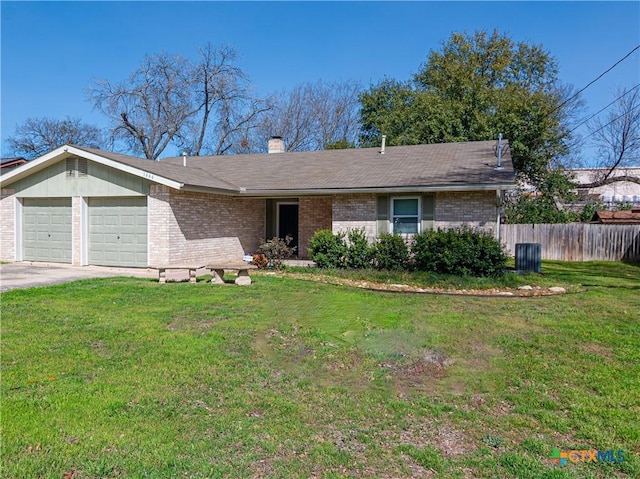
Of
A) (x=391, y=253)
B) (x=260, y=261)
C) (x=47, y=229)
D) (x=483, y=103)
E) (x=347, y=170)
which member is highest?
(x=483, y=103)

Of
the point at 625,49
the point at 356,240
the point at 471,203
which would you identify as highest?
the point at 625,49

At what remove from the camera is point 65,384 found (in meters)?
4.25

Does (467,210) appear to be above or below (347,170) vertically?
below

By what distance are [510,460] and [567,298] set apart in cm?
745

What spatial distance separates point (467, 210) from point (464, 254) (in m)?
2.09

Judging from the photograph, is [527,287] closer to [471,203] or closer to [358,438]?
[471,203]

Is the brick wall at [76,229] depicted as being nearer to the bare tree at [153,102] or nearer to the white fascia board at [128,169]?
the white fascia board at [128,169]

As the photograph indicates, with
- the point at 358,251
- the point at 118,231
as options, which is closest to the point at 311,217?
the point at 358,251

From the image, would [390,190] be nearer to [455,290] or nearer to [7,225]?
[455,290]

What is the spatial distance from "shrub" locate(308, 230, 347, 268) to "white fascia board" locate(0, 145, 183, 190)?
4496 millimetres

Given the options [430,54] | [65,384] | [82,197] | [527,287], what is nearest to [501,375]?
[65,384]

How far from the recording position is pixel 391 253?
13.3 m

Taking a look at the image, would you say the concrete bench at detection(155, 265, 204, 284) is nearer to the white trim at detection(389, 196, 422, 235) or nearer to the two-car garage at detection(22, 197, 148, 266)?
the two-car garage at detection(22, 197, 148, 266)

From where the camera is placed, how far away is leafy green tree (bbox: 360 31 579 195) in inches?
936
